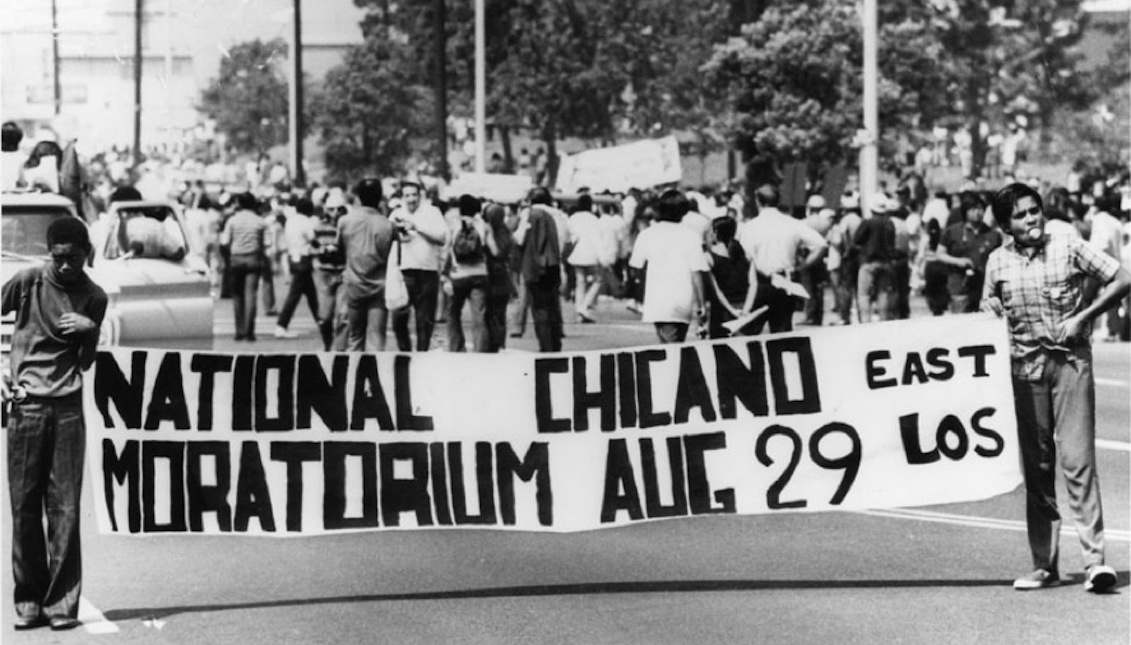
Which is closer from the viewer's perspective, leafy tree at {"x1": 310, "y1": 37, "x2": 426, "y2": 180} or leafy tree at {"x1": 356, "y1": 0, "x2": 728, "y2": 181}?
leafy tree at {"x1": 356, "y1": 0, "x2": 728, "y2": 181}

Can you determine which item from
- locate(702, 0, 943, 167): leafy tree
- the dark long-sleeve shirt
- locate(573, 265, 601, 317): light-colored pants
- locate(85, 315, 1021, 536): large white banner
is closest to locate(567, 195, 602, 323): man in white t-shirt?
locate(573, 265, 601, 317): light-colored pants

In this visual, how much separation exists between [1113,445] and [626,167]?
2231 cm

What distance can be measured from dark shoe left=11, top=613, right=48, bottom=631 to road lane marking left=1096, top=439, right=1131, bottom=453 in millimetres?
8805

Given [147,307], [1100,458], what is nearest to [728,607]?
[1100,458]

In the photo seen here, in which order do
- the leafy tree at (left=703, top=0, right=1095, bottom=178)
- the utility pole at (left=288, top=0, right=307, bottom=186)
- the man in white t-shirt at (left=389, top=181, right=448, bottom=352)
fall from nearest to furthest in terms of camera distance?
the man in white t-shirt at (left=389, top=181, right=448, bottom=352) < the leafy tree at (left=703, top=0, right=1095, bottom=178) < the utility pole at (left=288, top=0, right=307, bottom=186)

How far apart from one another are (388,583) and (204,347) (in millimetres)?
10140

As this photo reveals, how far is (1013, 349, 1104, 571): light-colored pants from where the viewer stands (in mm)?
9328

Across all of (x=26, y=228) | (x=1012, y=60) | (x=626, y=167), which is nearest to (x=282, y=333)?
(x=26, y=228)

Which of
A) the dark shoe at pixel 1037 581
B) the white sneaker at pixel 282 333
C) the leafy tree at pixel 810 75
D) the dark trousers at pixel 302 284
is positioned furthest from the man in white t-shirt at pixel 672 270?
the leafy tree at pixel 810 75

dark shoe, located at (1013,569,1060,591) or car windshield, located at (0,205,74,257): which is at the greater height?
car windshield, located at (0,205,74,257)

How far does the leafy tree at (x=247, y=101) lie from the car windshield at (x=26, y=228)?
177 ft

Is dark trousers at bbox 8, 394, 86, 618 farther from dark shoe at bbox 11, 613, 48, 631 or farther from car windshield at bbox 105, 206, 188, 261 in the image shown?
car windshield at bbox 105, 206, 188, 261

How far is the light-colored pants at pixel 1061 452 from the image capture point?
933cm

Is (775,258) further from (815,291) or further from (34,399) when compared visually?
(815,291)
